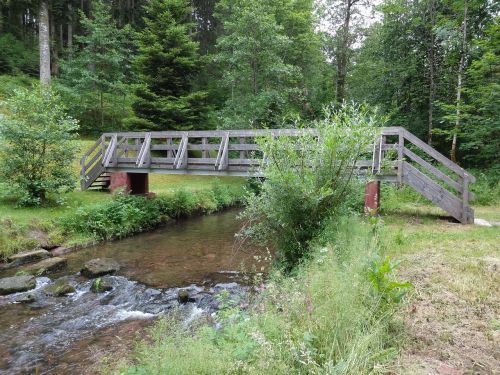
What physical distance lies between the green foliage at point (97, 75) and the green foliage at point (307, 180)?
61.9 feet

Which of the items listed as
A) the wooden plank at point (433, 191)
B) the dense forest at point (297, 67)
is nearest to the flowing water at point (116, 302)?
the wooden plank at point (433, 191)

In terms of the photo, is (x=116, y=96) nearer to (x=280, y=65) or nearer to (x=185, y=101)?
(x=185, y=101)

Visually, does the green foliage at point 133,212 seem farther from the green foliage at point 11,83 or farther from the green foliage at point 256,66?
the green foliage at point 11,83

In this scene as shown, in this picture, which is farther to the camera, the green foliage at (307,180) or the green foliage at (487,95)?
the green foliage at (487,95)

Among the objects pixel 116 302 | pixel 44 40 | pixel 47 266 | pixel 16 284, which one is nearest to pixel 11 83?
pixel 44 40

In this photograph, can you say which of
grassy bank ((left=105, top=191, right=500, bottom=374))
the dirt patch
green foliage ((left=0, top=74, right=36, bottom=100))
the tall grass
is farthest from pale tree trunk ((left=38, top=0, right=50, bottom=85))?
the dirt patch

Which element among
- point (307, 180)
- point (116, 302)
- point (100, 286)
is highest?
point (307, 180)

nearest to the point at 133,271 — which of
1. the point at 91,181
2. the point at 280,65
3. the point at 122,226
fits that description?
the point at 122,226

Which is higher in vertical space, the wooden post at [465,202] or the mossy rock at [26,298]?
the wooden post at [465,202]

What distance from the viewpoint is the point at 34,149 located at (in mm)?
11555

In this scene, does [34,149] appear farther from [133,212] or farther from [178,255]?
[178,255]

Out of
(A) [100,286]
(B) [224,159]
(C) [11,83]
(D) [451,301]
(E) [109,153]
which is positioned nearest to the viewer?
(D) [451,301]

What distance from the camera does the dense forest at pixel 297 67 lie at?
15859 mm

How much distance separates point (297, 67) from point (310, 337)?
18803 mm
